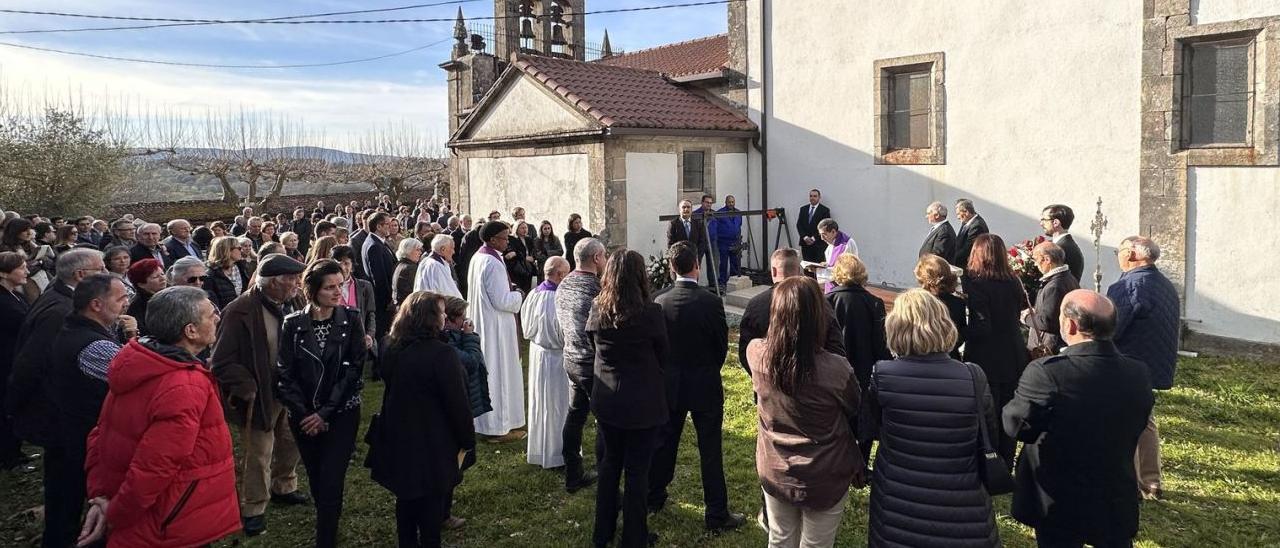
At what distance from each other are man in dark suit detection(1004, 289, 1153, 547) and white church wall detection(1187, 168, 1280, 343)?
26.9 feet

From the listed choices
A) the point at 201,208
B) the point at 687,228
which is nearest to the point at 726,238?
the point at 687,228

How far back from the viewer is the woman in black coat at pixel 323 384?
424 cm

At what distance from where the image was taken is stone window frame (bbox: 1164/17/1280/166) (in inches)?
368

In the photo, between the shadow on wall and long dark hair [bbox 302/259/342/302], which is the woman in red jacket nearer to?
long dark hair [bbox 302/259/342/302]

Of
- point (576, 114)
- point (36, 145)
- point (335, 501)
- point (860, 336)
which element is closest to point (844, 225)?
point (576, 114)

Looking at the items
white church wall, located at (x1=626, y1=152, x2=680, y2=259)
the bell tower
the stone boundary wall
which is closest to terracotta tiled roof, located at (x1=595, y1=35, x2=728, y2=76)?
the bell tower

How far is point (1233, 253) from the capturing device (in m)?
9.75

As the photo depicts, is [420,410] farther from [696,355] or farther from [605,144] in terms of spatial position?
[605,144]

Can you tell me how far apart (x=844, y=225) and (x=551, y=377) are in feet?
29.4

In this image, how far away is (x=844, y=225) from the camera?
1367cm

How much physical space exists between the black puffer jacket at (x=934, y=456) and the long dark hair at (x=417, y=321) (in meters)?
2.14

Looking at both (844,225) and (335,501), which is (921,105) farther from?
(335,501)

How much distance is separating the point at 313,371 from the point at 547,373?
1.99 metres

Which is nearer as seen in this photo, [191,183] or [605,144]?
[605,144]
